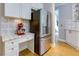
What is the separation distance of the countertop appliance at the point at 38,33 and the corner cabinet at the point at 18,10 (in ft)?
0.27

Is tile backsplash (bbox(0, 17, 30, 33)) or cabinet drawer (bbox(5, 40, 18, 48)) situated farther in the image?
tile backsplash (bbox(0, 17, 30, 33))

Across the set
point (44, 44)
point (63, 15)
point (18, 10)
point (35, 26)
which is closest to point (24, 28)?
point (35, 26)

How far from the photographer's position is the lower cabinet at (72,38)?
1361mm

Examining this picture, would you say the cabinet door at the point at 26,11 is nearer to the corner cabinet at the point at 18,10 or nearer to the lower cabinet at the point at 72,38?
the corner cabinet at the point at 18,10

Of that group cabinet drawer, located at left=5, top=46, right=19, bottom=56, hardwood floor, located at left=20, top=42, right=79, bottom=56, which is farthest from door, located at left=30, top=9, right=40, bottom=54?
cabinet drawer, located at left=5, top=46, right=19, bottom=56

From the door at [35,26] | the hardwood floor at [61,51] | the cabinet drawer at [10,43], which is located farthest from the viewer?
the door at [35,26]

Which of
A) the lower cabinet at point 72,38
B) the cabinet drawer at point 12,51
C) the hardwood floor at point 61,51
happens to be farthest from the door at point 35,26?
the lower cabinet at point 72,38

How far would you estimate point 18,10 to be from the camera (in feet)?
4.67

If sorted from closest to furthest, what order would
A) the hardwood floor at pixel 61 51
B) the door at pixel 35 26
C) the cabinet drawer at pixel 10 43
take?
the cabinet drawer at pixel 10 43 → the hardwood floor at pixel 61 51 → the door at pixel 35 26

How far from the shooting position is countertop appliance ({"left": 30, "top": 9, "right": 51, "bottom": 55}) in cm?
144

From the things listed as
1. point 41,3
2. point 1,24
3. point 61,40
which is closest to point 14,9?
point 1,24

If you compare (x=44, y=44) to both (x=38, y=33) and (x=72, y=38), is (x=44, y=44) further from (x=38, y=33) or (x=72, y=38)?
(x=72, y=38)

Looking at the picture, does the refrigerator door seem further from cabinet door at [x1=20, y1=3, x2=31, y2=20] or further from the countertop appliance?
cabinet door at [x1=20, y1=3, x2=31, y2=20]

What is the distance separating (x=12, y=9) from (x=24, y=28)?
0.95 ft
